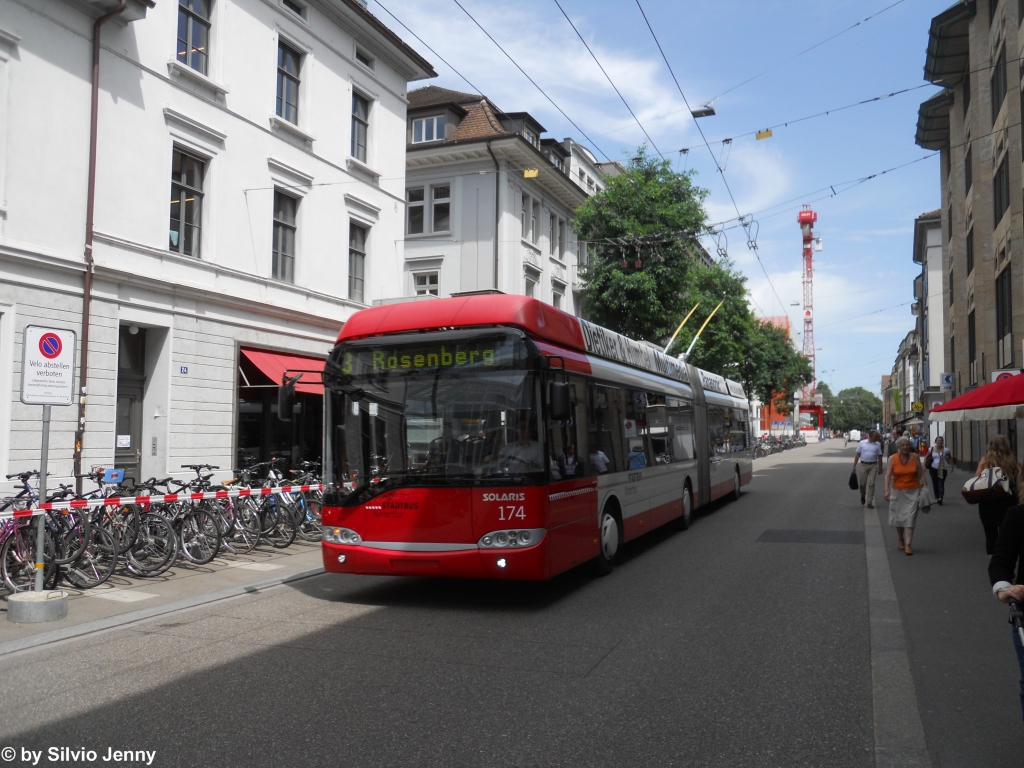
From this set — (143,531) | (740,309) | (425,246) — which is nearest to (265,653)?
(143,531)

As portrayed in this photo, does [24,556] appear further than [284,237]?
No

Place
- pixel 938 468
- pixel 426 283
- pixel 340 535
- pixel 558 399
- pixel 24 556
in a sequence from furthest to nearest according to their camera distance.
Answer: pixel 426 283
pixel 938 468
pixel 24 556
pixel 340 535
pixel 558 399

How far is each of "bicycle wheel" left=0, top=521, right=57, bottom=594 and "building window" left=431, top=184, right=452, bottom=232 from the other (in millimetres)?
23806

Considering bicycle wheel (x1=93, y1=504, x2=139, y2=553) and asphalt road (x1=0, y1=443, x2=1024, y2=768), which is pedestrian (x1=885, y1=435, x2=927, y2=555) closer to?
asphalt road (x1=0, y1=443, x2=1024, y2=768)

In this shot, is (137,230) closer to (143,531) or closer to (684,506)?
(143,531)

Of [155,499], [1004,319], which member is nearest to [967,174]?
[1004,319]

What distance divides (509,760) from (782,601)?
495cm

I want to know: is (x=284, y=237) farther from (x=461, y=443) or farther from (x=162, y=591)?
(x=461, y=443)

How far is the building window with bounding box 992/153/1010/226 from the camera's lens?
2540 centimetres

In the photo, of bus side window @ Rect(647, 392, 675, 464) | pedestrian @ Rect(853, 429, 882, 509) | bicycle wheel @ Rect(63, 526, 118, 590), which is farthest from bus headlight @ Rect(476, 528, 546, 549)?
pedestrian @ Rect(853, 429, 882, 509)

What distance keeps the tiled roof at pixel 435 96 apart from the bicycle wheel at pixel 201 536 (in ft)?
86.5

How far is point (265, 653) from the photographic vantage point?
22.1ft

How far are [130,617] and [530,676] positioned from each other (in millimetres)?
4261

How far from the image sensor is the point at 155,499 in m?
10.5
